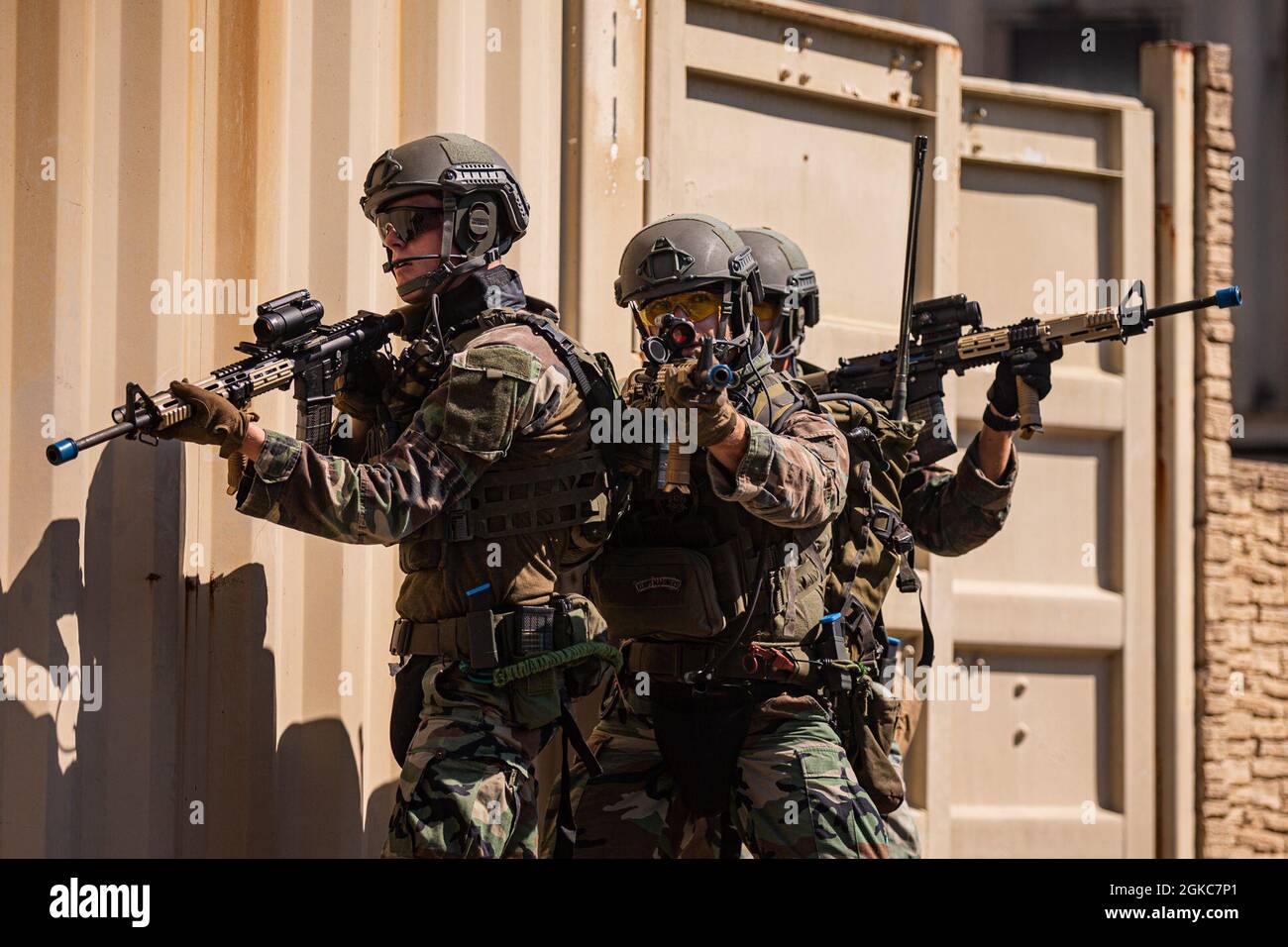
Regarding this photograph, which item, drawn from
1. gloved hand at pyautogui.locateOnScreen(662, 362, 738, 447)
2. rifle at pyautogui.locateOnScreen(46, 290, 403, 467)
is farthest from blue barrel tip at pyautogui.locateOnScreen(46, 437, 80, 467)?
gloved hand at pyautogui.locateOnScreen(662, 362, 738, 447)

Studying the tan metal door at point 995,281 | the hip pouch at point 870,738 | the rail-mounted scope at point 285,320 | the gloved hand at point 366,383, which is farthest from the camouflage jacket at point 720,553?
the tan metal door at point 995,281

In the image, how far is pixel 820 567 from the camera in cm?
434

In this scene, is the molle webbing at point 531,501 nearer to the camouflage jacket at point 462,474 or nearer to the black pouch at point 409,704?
the camouflage jacket at point 462,474

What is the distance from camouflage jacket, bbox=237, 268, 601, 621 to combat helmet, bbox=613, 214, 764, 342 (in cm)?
38

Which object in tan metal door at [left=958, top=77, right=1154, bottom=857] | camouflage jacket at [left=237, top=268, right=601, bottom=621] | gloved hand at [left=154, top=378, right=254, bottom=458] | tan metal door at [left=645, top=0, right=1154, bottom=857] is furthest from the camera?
tan metal door at [left=958, top=77, right=1154, bottom=857]

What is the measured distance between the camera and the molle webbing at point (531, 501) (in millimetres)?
3803

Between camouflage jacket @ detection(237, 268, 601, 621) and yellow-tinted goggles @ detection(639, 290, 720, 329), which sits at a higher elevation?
yellow-tinted goggles @ detection(639, 290, 720, 329)

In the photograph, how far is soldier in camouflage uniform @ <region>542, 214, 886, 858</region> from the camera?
4.04 m

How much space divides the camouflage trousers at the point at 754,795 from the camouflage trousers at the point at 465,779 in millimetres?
269

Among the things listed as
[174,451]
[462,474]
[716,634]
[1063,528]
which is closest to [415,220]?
[462,474]

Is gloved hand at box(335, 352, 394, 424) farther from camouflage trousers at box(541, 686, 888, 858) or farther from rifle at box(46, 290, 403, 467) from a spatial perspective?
camouflage trousers at box(541, 686, 888, 858)

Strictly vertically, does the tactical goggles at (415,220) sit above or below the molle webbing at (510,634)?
above
